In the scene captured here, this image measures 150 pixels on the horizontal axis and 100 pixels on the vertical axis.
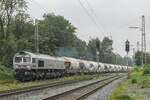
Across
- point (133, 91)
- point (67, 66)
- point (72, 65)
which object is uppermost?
point (72, 65)

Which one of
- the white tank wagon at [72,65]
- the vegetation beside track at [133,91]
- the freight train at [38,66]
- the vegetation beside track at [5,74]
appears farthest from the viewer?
the white tank wagon at [72,65]

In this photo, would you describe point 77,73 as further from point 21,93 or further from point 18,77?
point 21,93

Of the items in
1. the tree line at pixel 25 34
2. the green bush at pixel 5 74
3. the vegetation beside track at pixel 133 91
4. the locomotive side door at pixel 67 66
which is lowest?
the vegetation beside track at pixel 133 91

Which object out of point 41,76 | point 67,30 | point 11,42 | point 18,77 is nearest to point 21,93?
point 18,77

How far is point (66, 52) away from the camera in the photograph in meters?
74.7

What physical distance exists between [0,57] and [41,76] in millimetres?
11496

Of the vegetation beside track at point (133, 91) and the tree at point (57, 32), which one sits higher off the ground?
the tree at point (57, 32)

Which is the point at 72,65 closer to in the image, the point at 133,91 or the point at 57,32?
the point at 133,91

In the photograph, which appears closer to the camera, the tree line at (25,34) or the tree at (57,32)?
the tree line at (25,34)

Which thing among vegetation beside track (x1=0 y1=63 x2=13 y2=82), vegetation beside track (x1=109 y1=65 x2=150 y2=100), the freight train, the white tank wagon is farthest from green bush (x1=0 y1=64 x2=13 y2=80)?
vegetation beside track (x1=109 y1=65 x2=150 y2=100)

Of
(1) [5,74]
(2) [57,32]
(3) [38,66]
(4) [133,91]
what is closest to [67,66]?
(1) [5,74]

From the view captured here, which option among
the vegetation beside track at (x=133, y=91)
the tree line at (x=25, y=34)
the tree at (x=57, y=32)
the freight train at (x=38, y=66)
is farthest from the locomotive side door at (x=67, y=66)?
the tree at (x=57, y=32)

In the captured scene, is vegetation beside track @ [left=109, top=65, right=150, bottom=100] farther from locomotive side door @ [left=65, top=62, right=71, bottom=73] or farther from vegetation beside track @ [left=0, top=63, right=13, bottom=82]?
vegetation beside track @ [left=0, top=63, right=13, bottom=82]

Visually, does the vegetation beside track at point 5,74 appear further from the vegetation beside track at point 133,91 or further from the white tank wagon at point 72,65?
the vegetation beside track at point 133,91
